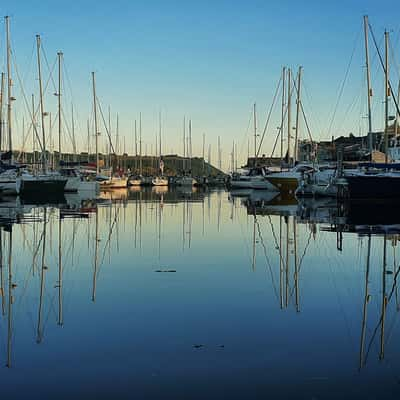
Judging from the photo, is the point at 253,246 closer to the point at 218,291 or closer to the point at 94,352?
the point at 218,291

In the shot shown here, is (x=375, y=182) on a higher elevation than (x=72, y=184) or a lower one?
higher

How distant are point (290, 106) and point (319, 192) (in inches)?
687

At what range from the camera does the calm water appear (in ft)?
17.3

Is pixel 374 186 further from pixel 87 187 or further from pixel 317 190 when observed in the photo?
pixel 87 187

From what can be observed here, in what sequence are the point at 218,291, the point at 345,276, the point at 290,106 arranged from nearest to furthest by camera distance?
the point at 218,291
the point at 345,276
the point at 290,106

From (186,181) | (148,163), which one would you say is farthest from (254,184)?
(148,163)

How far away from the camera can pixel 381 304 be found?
8289 millimetres

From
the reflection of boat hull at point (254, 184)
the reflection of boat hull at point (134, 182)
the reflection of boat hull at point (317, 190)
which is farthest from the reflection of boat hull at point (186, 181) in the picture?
the reflection of boat hull at point (317, 190)

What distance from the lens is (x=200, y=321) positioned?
24.5 feet

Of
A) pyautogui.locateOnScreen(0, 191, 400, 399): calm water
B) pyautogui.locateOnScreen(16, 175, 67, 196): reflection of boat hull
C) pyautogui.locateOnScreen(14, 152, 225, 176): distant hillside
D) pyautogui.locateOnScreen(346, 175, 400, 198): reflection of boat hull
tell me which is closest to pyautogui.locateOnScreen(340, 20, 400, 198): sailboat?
pyautogui.locateOnScreen(346, 175, 400, 198): reflection of boat hull

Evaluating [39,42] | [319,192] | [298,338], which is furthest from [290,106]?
[298,338]

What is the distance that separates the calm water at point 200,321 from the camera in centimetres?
528

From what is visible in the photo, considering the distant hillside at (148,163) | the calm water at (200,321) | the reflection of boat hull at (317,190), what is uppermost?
the distant hillside at (148,163)

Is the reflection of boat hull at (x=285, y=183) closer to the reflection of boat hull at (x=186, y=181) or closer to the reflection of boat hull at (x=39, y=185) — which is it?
the reflection of boat hull at (x=39, y=185)
